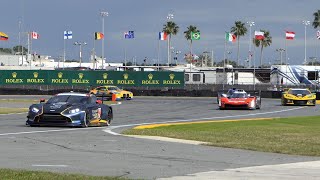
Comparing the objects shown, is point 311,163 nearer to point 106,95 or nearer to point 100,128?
point 100,128

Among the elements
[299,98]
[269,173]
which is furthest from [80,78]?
[269,173]

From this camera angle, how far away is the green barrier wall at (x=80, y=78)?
65375 millimetres

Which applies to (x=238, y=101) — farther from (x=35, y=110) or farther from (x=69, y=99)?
(x=35, y=110)

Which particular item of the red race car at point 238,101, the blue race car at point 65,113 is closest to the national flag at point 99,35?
the red race car at point 238,101

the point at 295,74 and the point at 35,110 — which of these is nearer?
the point at 35,110

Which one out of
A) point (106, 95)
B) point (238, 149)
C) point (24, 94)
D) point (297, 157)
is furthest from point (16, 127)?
point (24, 94)

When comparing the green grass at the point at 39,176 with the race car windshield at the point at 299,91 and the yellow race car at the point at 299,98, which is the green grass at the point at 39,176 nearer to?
the yellow race car at the point at 299,98

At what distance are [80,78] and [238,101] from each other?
31.7 meters

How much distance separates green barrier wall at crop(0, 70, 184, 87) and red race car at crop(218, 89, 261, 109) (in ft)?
90.9

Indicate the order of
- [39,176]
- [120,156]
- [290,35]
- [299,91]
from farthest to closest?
[290,35] → [299,91] → [120,156] → [39,176]

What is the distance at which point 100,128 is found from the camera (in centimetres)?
2202

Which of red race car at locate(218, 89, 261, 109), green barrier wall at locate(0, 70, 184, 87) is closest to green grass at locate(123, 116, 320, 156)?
red race car at locate(218, 89, 261, 109)

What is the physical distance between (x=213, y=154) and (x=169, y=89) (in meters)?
49.6

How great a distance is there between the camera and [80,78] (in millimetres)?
66062
